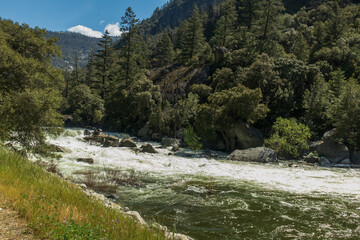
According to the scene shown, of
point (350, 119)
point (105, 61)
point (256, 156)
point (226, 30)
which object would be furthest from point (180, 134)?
point (105, 61)

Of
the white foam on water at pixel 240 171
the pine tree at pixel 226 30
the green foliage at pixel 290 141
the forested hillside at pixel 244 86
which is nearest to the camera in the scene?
the white foam on water at pixel 240 171

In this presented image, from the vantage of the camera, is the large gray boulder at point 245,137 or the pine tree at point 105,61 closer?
the large gray boulder at point 245,137

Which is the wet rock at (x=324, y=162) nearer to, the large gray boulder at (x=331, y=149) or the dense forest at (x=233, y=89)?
the large gray boulder at (x=331, y=149)

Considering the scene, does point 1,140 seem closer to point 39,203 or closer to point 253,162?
point 39,203

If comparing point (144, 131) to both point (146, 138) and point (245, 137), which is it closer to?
point (146, 138)

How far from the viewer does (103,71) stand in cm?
6116

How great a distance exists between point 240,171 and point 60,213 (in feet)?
54.9

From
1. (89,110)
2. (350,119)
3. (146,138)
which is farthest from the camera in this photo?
(89,110)

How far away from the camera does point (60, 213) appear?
4.21 meters

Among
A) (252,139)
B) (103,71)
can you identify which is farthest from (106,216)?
(103,71)

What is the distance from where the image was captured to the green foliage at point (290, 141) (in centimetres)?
2552

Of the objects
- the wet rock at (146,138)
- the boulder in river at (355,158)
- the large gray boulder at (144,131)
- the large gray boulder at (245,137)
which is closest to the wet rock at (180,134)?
A: the wet rock at (146,138)

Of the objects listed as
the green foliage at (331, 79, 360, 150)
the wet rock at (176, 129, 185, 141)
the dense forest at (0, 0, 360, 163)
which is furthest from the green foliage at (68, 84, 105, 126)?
the green foliage at (331, 79, 360, 150)

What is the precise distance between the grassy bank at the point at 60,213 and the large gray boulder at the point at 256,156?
20832mm
